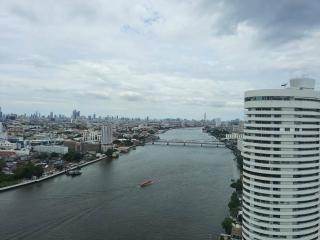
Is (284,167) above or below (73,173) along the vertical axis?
above

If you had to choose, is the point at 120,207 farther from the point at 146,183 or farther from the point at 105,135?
the point at 105,135

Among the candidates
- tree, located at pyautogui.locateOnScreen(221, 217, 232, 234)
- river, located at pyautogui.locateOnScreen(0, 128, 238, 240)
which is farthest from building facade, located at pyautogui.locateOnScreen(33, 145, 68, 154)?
tree, located at pyautogui.locateOnScreen(221, 217, 232, 234)

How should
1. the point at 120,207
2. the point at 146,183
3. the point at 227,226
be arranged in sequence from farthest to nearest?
the point at 146,183 → the point at 120,207 → the point at 227,226

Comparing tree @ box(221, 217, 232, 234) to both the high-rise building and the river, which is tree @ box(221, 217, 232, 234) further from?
the high-rise building

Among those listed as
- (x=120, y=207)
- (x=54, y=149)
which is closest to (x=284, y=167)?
(x=120, y=207)

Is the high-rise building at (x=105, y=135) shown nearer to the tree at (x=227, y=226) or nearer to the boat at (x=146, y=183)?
the boat at (x=146, y=183)

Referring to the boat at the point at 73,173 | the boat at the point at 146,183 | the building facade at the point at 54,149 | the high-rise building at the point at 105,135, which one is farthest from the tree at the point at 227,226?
the high-rise building at the point at 105,135
